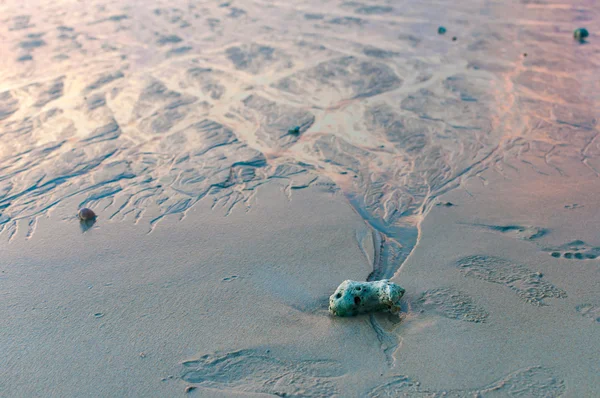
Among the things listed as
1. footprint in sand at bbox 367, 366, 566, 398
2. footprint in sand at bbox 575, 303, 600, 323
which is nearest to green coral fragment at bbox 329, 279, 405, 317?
footprint in sand at bbox 367, 366, 566, 398

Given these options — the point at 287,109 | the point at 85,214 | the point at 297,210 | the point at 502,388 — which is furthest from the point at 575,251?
the point at 85,214

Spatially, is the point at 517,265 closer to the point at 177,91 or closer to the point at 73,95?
the point at 177,91

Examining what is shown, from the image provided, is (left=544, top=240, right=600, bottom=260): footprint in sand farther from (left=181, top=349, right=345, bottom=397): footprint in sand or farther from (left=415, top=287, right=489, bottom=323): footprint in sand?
(left=181, top=349, right=345, bottom=397): footprint in sand

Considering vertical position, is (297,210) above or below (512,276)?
above

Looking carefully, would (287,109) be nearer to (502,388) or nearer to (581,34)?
(502,388)

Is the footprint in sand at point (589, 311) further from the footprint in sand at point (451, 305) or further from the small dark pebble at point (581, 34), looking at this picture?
the small dark pebble at point (581, 34)

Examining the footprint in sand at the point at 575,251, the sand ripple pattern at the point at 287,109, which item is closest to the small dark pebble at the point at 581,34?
the sand ripple pattern at the point at 287,109

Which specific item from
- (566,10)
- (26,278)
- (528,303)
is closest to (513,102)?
(528,303)
